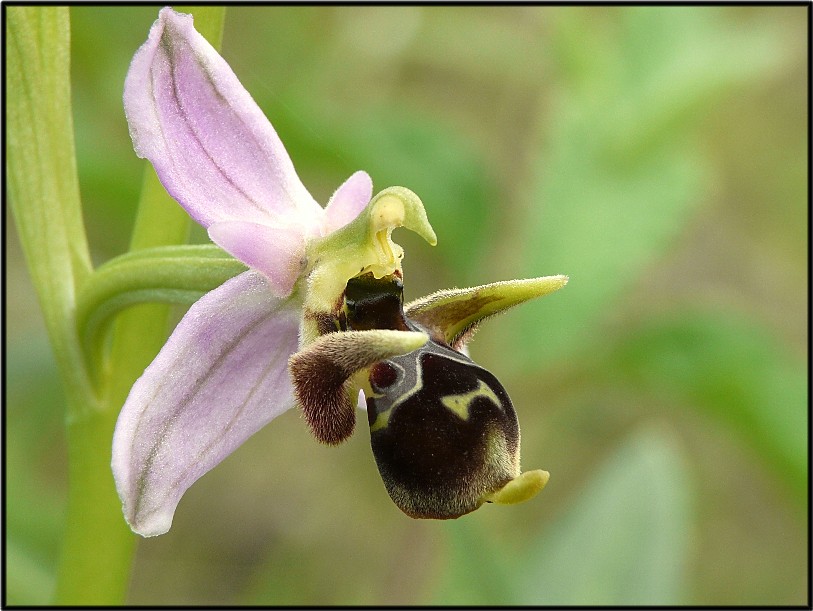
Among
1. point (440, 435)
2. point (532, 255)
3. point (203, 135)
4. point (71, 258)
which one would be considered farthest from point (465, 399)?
point (532, 255)

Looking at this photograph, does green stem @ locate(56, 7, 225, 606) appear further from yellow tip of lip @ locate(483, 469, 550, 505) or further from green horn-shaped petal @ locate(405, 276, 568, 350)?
yellow tip of lip @ locate(483, 469, 550, 505)

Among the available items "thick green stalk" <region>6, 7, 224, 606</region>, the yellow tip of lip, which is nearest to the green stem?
"thick green stalk" <region>6, 7, 224, 606</region>

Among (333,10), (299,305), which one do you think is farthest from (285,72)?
(299,305)

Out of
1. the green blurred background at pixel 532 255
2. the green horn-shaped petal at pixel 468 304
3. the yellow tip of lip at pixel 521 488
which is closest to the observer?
the yellow tip of lip at pixel 521 488

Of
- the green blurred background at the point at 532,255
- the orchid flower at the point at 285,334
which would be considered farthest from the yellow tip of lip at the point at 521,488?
the green blurred background at the point at 532,255

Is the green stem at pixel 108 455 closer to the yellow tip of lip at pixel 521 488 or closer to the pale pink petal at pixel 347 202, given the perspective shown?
the pale pink petal at pixel 347 202

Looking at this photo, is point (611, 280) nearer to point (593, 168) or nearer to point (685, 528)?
point (593, 168)

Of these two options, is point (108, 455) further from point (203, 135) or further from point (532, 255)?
point (532, 255)
